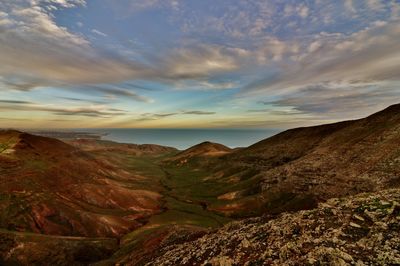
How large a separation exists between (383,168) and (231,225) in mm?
66101

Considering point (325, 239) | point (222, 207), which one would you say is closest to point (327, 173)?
point (222, 207)

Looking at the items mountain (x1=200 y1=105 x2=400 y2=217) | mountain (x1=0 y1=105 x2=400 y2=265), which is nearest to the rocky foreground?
mountain (x1=0 y1=105 x2=400 y2=265)

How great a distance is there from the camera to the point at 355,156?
98.8m

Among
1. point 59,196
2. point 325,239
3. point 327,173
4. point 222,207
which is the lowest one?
point 222,207

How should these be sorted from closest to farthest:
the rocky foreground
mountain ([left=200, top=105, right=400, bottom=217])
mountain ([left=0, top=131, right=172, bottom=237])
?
the rocky foreground → mountain ([left=200, top=105, right=400, bottom=217]) → mountain ([left=0, top=131, right=172, bottom=237])

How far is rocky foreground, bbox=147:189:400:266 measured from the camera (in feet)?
57.7

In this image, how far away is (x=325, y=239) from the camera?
20297mm

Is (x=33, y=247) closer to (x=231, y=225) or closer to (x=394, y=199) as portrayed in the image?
(x=231, y=225)

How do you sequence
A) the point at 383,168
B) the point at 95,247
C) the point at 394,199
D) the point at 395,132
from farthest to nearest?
the point at 395,132
the point at 383,168
the point at 95,247
the point at 394,199

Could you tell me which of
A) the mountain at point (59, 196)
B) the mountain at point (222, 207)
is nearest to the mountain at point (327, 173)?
the mountain at point (222, 207)

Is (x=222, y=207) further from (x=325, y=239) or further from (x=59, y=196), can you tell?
(x=325, y=239)

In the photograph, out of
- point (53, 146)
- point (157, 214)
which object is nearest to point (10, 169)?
point (53, 146)

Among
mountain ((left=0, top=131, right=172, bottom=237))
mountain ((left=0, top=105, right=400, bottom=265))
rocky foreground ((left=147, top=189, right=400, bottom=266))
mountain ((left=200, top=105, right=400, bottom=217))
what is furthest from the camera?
mountain ((left=0, top=131, right=172, bottom=237))

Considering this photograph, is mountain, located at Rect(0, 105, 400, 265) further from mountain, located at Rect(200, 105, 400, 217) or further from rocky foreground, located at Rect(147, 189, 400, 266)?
mountain, located at Rect(200, 105, 400, 217)
